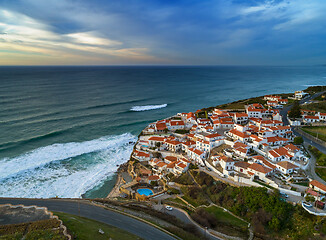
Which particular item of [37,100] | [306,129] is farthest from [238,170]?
[37,100]

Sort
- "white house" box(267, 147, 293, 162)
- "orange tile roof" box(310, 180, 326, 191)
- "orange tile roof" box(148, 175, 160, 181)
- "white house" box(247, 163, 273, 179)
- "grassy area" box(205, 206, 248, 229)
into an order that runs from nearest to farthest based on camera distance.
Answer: "grassy area" box(205, 206, 248, 229)
"orange tile roof" box(310, 180, 326, 191)
"white house" box(247, 163, 273, 179)
"white house" box(267, 147, 293, 162)
"orange tile roof" box(148, 175, 160, 181)

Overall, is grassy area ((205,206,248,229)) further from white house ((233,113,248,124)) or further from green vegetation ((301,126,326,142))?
white house ((233,113,248,124))

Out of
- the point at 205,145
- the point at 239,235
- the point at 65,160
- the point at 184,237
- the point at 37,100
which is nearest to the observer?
the point at 184,237

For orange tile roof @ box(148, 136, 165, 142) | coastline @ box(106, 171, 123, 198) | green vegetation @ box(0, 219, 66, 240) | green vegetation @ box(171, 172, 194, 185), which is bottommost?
coastline @ box(106, 171, 123, 198)

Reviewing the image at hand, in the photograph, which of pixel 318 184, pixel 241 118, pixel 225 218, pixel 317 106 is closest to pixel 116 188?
pixel 225 218

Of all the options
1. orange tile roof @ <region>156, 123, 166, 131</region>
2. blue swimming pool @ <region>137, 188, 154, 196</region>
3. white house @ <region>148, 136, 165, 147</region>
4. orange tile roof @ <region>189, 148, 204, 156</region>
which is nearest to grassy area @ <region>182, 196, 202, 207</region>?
blue swimming pool @ <region>137, 188, 154, 196</region>

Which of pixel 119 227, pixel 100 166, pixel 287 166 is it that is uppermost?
pixel 287 166

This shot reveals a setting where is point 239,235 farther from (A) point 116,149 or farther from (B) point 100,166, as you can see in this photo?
(A) point 116,149
